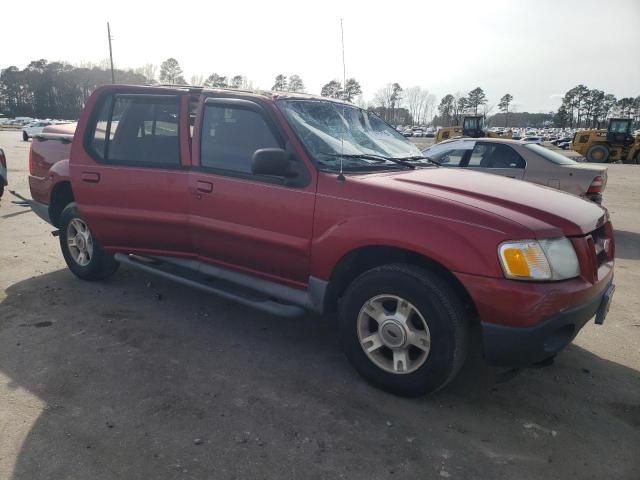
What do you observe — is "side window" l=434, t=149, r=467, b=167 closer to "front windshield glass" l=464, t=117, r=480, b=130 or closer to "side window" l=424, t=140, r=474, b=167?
"side window" l=424, t=140, r=474, b=167

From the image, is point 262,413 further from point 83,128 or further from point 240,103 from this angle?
point 83,128

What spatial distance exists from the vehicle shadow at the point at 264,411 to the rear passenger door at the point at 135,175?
29.8 inches

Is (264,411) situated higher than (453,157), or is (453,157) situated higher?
(453,157)

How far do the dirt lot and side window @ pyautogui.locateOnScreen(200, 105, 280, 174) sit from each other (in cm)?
139

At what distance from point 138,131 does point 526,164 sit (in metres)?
6.02

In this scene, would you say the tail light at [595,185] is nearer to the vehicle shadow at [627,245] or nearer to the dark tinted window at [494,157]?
the vehicle shadow at [627,245]

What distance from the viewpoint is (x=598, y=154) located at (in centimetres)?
2692

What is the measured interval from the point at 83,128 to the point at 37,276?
5.94 feet

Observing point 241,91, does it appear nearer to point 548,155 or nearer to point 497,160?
point 497,160

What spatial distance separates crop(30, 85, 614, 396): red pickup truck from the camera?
2.74m

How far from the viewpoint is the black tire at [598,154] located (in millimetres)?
26719

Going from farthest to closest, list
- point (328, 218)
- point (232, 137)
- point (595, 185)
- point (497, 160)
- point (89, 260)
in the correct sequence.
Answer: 1. point (497, 160)
2. point (595, 185)
3. point (89, 260)
4. point (232, 137)
5. point (328, 218)

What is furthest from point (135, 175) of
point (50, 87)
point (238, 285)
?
point (50, 87)

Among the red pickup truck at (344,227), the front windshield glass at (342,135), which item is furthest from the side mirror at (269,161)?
the front windshield glass at (342,135)
